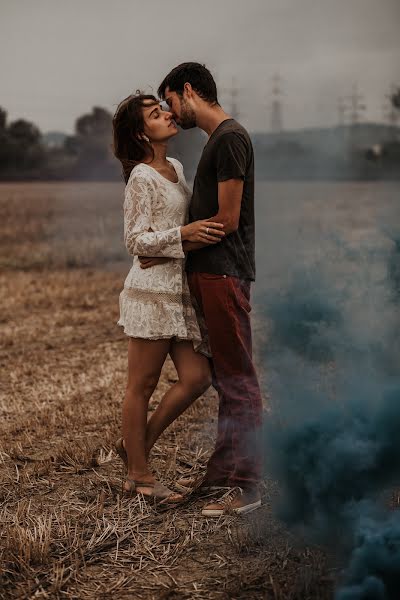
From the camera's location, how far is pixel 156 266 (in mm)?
3785

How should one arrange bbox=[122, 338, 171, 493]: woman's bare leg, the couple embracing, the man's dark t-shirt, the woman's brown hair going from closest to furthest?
the man's dark t-shirt → the couple embracing → the woman's brown hair → bbox=[122, 338, 171, 493]: woman's bare leg

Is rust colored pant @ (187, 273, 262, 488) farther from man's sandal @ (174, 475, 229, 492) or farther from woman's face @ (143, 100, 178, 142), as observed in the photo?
woman's face @ (143, 100, 178, 142)

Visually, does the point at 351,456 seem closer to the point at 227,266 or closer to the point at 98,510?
the point at 227,266

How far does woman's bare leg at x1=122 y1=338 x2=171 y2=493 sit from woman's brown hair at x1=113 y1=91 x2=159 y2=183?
0.84 m

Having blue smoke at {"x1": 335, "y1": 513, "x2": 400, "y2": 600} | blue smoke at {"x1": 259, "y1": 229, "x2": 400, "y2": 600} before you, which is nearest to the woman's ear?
blue smoke at {"x1": 259, "y1": 229, "x2": 400, "y2": 600}

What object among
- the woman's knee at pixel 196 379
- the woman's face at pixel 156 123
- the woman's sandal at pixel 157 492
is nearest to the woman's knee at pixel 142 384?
the woman's knee at pixel 196 379

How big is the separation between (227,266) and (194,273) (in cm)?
18

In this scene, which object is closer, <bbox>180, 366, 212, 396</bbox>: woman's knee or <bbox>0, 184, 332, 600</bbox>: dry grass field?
<bbox>0, 184, 332, 600</bbox>: dry grass field

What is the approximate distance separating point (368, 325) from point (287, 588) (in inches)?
129

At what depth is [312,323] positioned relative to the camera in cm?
612

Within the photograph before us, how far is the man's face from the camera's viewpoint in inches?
146

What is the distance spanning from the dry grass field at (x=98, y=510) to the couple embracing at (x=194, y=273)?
260 mm

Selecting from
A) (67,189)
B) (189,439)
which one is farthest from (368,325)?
(67,189)

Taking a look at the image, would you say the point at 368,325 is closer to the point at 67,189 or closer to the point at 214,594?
the point at 214,594
